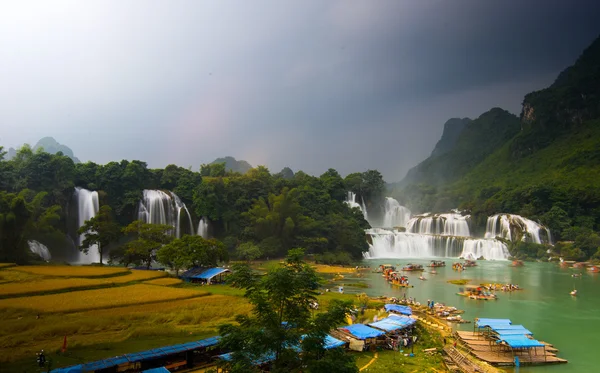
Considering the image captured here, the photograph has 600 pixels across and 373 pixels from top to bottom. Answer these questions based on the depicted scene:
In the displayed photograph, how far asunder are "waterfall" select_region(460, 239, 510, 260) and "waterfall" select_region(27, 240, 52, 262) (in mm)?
44263

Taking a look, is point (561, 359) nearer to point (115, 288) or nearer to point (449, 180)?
point (115, 288)

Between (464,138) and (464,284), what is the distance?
11046 cm

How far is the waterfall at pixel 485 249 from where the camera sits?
163 feet

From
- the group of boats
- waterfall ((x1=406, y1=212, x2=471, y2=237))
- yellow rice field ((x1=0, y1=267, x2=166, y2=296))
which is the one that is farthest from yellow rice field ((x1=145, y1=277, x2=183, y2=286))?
waterfall ((x1=406, y1=212, x2=471, y2=237))

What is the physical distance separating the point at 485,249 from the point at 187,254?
3753 centimetres

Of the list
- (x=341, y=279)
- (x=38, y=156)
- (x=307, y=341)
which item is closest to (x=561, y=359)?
(x=307, y=341)

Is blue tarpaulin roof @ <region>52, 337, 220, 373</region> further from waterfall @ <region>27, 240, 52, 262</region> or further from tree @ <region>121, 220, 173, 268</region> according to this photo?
waterfall @ <region>27, 240, 52, 262</region>

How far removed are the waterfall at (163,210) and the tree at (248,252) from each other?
6.35 m

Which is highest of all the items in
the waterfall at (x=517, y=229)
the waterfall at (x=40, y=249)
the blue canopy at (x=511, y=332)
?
the waterfall at (x=517, y=229)

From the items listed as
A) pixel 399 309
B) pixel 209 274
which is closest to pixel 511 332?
pixel 399 309

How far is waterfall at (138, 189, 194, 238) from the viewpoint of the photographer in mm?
42031

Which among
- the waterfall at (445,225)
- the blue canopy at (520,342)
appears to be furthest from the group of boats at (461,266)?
the blue canopy at (520,342)

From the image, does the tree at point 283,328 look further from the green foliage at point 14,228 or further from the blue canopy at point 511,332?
the green foliage at point 14,228

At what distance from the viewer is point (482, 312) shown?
71.9 ft
